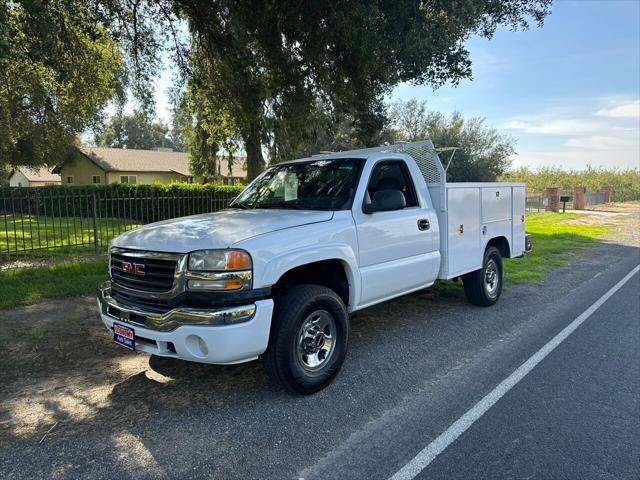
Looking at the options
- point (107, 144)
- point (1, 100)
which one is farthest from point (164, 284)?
point (107, 144)

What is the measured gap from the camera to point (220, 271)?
367cm

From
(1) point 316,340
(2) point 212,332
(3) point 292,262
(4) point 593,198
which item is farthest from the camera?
(4) point 593,198

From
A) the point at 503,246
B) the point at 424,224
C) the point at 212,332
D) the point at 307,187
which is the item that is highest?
the point at 307,187

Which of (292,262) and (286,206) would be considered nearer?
(292,262)

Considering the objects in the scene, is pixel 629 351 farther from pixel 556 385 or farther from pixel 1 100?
pixel 1 100

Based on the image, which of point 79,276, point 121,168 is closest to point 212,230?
point 79,276

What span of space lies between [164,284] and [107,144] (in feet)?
282

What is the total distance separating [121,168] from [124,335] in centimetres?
4182

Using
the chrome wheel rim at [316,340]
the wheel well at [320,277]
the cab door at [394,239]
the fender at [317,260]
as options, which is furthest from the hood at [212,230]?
the chrome wheel rim at [316,340]

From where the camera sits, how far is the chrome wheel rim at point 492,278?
7.11 m

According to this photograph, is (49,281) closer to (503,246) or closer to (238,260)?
(238,260)

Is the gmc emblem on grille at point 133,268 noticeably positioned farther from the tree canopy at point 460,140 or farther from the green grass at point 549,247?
the tree canopy at point 460,140

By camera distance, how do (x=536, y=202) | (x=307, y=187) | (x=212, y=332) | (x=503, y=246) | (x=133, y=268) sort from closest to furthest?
(x=212, y=332) < (x=133, y=268) < (x=307, y=187) < (x=503, y=246) < (x=536, y=202)

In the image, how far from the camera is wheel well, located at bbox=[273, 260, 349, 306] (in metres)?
4.31
